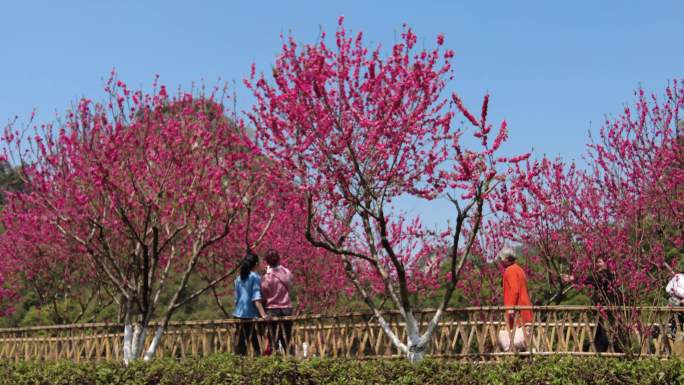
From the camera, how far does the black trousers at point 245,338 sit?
37.6 ft

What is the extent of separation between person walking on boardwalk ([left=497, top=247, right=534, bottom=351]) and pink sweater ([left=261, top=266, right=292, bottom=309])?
2.94 metres

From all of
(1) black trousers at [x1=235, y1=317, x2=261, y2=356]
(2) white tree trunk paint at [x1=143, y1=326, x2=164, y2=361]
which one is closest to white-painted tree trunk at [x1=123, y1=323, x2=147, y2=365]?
(2) white tree trunk paint at [x1=143, y1=326, x2=164, y2=361]

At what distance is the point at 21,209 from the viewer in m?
19.2

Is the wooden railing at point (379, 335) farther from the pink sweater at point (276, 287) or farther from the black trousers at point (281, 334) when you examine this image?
the pink sweater at point (276, 287)

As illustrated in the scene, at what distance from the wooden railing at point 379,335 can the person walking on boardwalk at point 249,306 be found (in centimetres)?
2

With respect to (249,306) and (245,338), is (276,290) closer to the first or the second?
(249,306)

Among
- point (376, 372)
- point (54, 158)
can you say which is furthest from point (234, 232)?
point (376, 372)

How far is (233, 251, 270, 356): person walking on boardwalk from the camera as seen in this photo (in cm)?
1148

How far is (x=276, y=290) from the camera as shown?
11656 mm

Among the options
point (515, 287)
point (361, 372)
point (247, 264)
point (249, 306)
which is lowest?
point (361, 372)

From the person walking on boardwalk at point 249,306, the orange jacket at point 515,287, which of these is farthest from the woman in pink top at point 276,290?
the orange jacket at point 515,287

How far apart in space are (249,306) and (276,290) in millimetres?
424

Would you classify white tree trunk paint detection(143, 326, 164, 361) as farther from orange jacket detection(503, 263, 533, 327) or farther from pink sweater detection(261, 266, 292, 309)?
orange jacket detection(503, 263, 533, 327)

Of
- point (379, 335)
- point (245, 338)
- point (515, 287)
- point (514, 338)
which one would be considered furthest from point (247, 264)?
point (514, 338)
